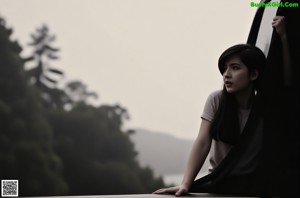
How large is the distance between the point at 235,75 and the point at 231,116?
0.41 feet

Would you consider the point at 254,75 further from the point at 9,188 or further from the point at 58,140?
the point at 58,140

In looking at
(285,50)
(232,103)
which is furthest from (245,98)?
(285,50)

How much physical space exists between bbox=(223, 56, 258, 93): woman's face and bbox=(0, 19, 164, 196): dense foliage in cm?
1243

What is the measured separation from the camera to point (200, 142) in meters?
1.40

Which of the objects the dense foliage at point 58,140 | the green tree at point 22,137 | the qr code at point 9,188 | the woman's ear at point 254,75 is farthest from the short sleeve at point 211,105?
the green tree at point 22,137

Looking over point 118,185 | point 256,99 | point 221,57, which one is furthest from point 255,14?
point 118,185

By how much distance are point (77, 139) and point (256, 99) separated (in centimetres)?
1627

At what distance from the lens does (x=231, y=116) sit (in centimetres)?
140

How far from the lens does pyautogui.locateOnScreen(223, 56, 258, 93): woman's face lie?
54.5 inches

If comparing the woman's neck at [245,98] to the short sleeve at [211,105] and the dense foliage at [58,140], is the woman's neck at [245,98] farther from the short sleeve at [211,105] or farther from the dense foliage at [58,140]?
the dense foliage at [58,140]

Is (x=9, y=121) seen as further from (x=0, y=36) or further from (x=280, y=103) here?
(x=280, y=103)

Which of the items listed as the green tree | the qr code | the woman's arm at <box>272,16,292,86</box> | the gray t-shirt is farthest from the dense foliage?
the woman's arm at <box>272,16,292,86</box>

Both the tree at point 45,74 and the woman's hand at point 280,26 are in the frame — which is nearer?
the woman's hand at point 280,26

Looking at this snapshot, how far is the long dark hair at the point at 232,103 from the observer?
4.50 ft
